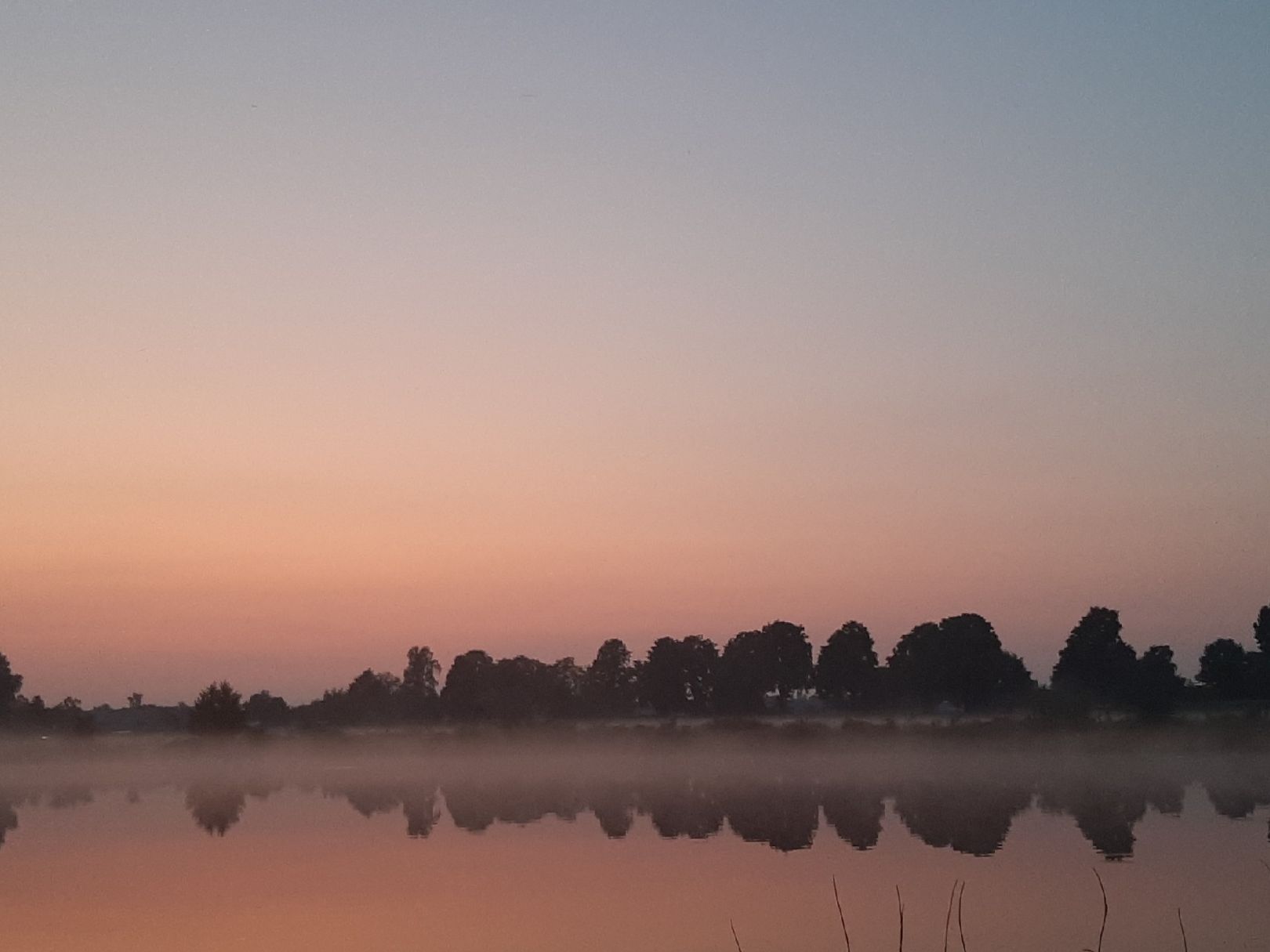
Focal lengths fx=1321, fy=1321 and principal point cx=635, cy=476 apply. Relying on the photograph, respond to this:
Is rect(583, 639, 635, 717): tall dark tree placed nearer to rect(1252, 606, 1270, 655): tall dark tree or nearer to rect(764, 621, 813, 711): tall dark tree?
rect(764, 621, 813, 711): tall dark tree

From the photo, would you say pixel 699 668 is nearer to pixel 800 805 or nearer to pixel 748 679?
pixel 748 679

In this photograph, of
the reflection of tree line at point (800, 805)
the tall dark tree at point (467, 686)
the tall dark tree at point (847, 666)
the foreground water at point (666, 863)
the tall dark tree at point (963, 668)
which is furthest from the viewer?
the tall dark tree at point (467, 686)

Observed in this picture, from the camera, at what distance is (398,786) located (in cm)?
4381

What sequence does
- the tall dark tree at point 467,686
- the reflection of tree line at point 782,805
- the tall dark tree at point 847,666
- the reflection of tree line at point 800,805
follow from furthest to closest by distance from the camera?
the tall dark tree at point 467,686, the tall dark tree at point 847,666, the reflection of tree line at point 782,805, the reflection of tree line at point 800,805

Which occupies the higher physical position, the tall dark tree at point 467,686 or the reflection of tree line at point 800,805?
the tall dark tree at point 467,686

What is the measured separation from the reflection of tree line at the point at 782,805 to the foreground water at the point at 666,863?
0.46 ft

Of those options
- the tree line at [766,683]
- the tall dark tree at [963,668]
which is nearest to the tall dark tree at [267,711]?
the tree line at [766,683]

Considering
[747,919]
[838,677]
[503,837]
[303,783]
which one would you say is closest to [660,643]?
[838,677]

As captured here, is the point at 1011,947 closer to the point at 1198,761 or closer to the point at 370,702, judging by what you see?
the point at 1198,761

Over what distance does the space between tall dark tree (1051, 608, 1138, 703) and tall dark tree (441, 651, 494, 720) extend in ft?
102

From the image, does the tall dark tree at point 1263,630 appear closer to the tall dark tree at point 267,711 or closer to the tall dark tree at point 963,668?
the tall dark tree at point 963,668

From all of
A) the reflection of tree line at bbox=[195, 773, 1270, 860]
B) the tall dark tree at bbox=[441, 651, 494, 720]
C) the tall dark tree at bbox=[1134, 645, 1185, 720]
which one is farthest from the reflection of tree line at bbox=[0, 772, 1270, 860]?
the tall dark tree at bbox=[441, 651, 494, 720]

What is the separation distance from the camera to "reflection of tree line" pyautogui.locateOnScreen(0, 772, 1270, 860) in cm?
2384

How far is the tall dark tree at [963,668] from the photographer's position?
60.0 metres
